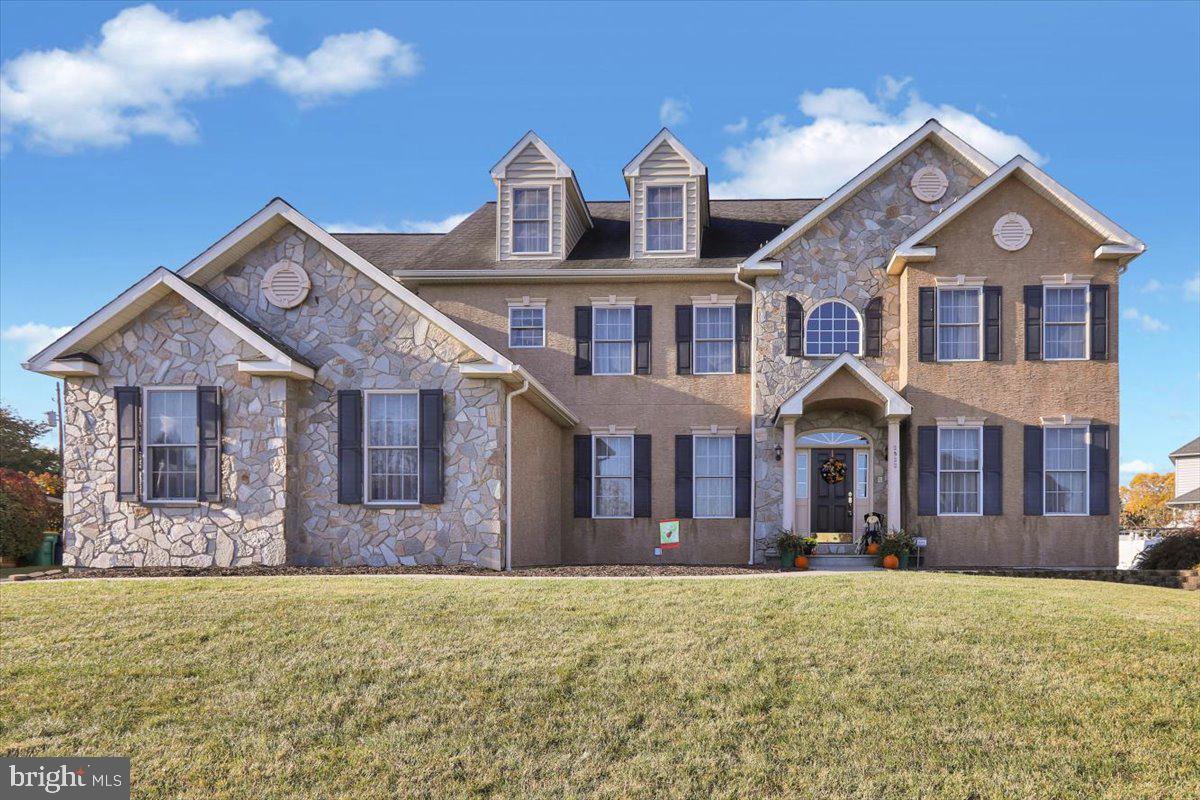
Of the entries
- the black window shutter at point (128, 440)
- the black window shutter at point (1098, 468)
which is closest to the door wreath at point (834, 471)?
the black window shutter at point (1098, 468)

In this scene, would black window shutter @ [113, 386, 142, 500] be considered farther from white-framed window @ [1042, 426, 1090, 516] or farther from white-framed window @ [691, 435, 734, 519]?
white-framed window @ [1042, 426, 1090, 516]

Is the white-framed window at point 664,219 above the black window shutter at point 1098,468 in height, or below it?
above

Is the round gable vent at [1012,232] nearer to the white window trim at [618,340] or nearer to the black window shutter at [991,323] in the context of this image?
the black window shutter at [991,323]

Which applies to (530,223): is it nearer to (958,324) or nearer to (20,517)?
(958,324)

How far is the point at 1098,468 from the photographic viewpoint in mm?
17641

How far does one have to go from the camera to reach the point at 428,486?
574 inches

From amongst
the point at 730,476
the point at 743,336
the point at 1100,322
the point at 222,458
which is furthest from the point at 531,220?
the point at 1100,322

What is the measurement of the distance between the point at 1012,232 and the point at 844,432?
4.73 metres

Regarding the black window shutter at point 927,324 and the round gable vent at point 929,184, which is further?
the round gable vent at point 929,184

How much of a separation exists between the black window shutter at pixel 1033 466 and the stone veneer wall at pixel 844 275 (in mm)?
2518

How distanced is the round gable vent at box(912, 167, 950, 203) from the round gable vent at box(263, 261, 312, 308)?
1135 cm

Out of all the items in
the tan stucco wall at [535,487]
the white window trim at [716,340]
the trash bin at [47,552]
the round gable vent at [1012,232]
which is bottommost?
the trash bin at [47,552]

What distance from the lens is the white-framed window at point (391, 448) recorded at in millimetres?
14734

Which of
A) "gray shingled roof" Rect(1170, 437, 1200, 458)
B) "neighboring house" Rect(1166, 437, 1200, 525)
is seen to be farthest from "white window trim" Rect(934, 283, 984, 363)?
"gray shingled roof" Rect(1170, 437, 1200, 458)
